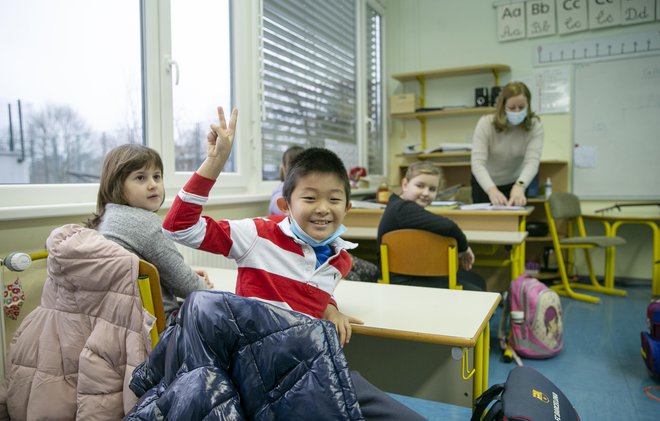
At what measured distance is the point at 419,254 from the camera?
222cm

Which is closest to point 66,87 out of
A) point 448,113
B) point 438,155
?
point 438,155

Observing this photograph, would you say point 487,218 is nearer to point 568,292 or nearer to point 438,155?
point 568,292

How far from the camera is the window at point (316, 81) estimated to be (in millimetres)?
3406

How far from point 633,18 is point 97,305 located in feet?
15.9

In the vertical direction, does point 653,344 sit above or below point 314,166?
below

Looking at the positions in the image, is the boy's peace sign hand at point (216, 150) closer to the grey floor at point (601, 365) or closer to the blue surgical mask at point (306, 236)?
the blue surgical mask at point (306, 236)

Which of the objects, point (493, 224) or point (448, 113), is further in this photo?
point (448, 113)

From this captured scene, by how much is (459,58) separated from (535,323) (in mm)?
3248

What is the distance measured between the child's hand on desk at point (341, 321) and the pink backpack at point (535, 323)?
1592mm

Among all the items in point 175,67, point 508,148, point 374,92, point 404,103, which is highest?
point 374,92

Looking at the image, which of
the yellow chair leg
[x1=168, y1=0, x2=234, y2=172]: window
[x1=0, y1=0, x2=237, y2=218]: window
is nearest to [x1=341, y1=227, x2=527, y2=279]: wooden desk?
[x1=168, y1=0, x2=234, y2=172]: window

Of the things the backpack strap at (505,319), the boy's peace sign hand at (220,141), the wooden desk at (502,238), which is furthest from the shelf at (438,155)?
the boy's peace sign hand at (220,141)

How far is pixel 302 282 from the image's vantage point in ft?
4.14

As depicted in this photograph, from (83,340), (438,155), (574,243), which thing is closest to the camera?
(83,340)
